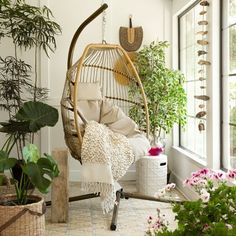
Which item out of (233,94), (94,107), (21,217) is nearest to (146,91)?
(94,107)

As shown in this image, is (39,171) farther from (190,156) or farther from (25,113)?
(190,156)

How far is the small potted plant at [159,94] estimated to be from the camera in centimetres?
425

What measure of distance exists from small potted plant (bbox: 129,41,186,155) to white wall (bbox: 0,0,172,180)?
58 cm

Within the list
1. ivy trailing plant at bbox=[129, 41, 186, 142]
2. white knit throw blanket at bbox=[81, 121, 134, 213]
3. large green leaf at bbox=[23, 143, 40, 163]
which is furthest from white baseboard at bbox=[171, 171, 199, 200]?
large green leaf at bbox=[23, 143, 40, 163]

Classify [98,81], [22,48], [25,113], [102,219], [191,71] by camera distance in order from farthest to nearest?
[22,48] → [191,71] → [98,81] → [102,219] → [25,113]

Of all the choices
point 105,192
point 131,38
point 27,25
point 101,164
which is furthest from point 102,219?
point 131,38

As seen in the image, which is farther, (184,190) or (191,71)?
(191,71)

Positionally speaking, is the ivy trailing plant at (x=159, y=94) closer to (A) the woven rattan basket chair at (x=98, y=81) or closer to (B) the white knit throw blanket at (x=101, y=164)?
(A) the woven rattan basket chair at (x=98, y=81)

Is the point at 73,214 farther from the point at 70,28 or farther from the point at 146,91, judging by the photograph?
the point at 70,28

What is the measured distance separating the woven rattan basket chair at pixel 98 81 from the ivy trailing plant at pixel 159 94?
0.09 meters

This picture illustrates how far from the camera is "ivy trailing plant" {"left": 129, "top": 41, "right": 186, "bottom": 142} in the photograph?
13.9 ft

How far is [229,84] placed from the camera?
3.30 metres

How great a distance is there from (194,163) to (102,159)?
3.68ft

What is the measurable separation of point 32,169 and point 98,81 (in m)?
1.88
